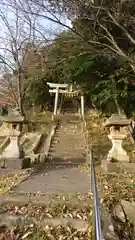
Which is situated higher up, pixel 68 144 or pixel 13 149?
pixel 13 149

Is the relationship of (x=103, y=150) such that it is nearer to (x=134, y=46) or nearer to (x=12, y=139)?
(x=134, y=46)

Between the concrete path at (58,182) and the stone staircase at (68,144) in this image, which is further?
the stone staircase at (68,144)

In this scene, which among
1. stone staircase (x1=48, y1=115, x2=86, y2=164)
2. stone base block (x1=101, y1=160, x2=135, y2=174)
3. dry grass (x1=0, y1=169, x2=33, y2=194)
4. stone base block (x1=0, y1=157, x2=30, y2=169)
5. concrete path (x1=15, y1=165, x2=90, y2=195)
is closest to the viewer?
concrete path (x1=15, y1=165, x2=90, y2=195)

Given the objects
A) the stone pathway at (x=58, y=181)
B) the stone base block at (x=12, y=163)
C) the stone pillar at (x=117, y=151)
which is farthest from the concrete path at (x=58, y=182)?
the stone pillar at (x=117, y=151)

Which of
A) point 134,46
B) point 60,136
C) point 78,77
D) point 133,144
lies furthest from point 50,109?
point 134,46

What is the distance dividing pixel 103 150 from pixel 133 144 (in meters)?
1.56

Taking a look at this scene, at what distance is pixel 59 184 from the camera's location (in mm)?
5242

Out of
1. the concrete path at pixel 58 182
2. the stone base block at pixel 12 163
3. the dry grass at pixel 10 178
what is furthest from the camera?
the stone base block at pixel 12 163

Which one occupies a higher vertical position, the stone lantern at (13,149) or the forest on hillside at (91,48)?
the forest on hillside at (91,48)

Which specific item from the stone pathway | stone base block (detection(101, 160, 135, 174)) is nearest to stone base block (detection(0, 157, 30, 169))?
the stone pathway

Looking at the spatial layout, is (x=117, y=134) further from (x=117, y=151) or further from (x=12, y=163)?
(x=12, y=163)

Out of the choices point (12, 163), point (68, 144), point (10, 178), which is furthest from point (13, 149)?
point (68, 144)

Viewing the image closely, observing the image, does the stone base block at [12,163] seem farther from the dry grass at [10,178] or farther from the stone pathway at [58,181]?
the stone pathway at [58,181]

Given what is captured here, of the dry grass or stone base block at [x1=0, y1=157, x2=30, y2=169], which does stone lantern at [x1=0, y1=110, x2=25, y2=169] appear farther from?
the dry grass
